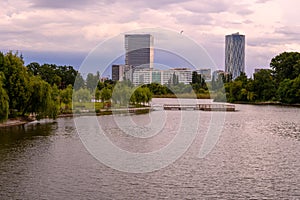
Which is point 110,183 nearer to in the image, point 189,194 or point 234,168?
point 189,194

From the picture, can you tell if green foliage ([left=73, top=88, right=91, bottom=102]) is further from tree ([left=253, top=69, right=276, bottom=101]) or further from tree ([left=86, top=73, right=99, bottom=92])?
tree ([left=253, top=69, right=276, bottom=101])

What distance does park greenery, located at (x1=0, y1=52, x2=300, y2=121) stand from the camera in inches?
1480

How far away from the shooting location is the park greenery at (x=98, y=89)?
1480 inches

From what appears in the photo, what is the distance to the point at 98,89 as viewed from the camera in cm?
6894

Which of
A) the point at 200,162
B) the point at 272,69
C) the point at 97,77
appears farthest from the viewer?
the point at 272,69

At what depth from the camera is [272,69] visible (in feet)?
308

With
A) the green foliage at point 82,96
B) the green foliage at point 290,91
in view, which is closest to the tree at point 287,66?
the green foliage at point 290,91

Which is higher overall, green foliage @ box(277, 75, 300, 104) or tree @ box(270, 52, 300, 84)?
tree @ box(270, 52, 300, 84)

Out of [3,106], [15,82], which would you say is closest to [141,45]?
[15,82]

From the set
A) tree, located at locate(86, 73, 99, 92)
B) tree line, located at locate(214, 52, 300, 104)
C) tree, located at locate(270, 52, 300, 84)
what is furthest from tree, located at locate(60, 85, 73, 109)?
tree, located at locate(270, 52, 300, 84)

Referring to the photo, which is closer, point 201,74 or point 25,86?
point 25,86

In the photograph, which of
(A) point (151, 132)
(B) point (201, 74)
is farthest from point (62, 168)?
(B) point (201, 74)

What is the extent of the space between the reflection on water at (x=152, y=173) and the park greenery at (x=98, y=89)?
377 inches

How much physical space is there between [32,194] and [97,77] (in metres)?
61.1
